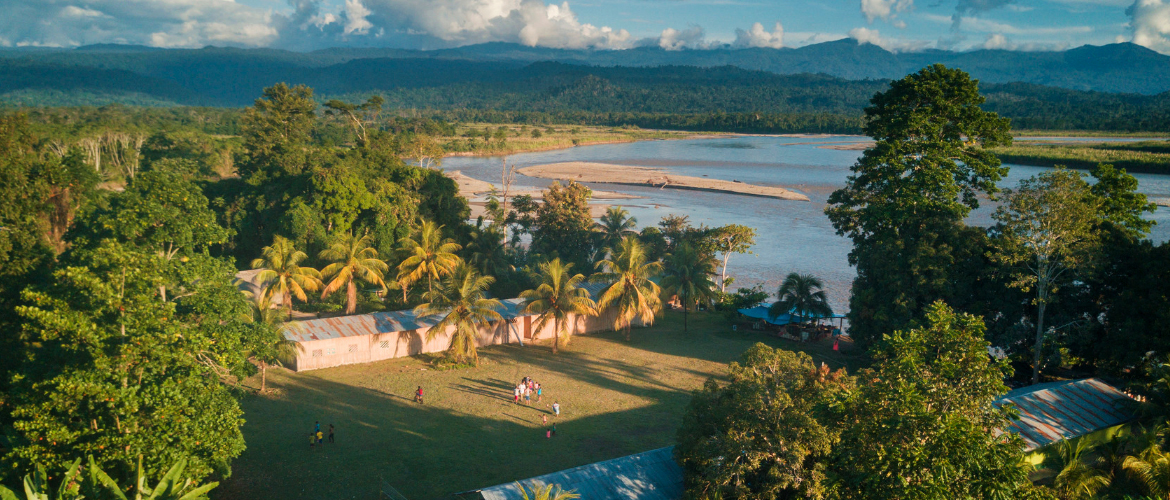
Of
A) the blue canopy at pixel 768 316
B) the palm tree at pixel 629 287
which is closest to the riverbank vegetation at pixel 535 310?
the palm tree at pixel 629 287

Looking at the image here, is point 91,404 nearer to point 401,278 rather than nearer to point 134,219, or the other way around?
point 134,219

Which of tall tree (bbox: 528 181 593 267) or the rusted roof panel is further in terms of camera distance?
tall tree (bbox: 528 181 593 267)

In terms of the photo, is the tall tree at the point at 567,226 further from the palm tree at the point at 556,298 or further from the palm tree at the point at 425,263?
the palm tree at the point at 556,298

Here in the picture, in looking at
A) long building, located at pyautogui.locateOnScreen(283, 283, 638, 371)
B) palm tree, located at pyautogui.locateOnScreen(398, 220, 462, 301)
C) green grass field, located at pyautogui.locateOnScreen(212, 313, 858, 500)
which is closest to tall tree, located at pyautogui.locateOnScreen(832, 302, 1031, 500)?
green grass field, located at pyautogui.locateOnScreen(212, 313, 858, 500)

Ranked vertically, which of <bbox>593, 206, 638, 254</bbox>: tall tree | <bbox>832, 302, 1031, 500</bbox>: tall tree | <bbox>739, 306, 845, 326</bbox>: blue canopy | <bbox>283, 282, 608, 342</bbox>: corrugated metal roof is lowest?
<bbox>739, 306, 845, 326</bbox>: blue canopy

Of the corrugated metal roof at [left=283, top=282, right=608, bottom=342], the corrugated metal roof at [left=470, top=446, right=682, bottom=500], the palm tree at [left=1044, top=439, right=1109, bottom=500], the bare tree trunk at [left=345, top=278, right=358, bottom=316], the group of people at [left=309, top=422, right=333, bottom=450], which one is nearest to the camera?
the palm tree at [left=1044, top=439, right=1109, bottom=500]

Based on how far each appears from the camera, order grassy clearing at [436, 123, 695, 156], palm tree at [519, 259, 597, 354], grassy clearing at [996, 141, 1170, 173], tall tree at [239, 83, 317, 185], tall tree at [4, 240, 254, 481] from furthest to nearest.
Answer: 1. grassy clearing at [436, 123, 695, 156]
2. grassy clearing at [996, 141, 1170, 173]
3. tall tree at [239, 83, 317, 185]
4. palm tree at [519, 259, 597, 354]
5. tall tree at [4, 240, 254, 481]

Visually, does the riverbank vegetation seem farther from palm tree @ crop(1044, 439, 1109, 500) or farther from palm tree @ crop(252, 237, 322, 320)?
palm tree @ crop(1044, 439, 1109, 500)
